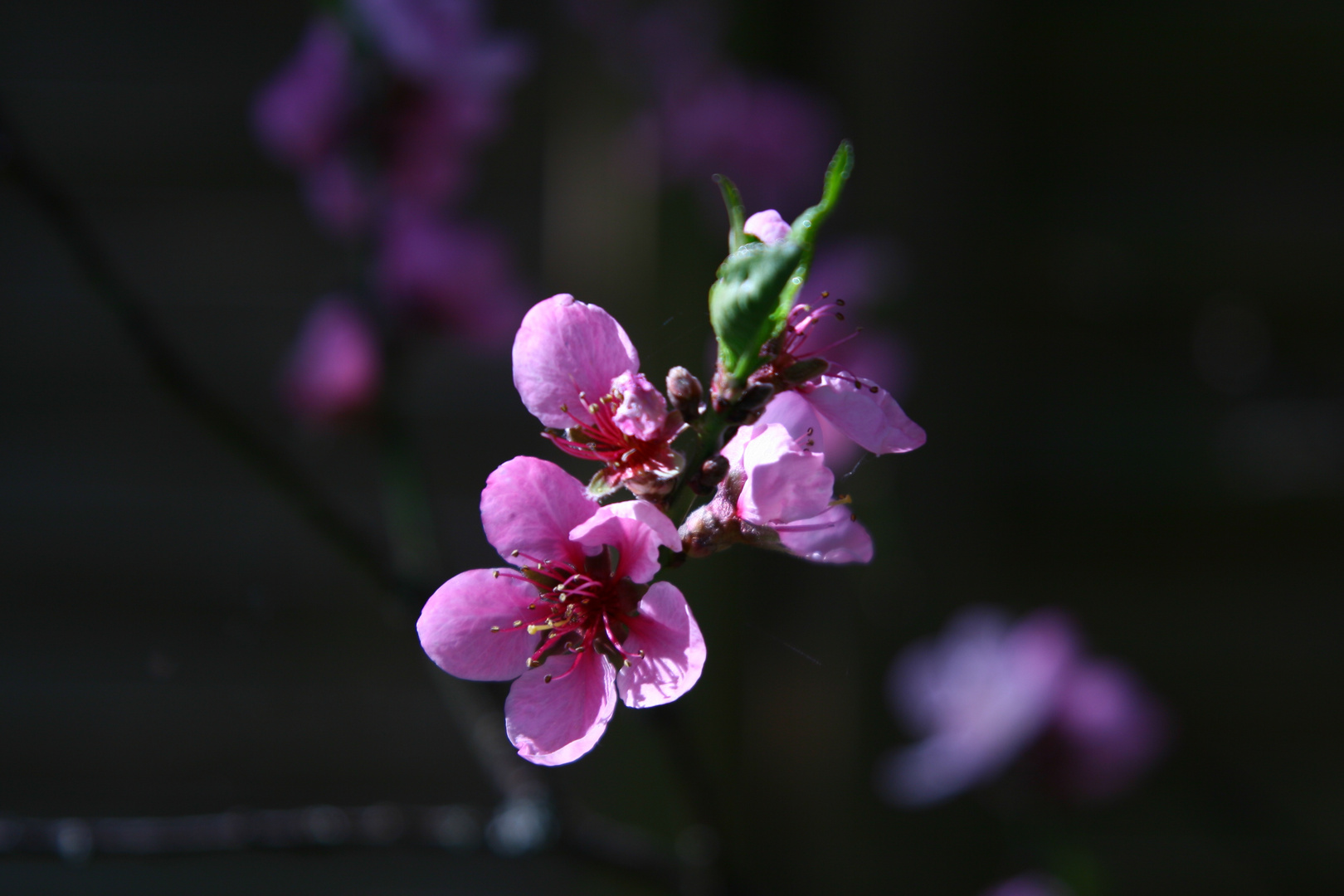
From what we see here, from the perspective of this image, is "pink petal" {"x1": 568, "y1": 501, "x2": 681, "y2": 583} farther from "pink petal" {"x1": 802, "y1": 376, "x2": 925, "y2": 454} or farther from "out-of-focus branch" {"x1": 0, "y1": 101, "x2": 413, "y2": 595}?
"out-of-focus branch" {"x1": 0, "y1": 101, "x2": 413, "y2": 595}

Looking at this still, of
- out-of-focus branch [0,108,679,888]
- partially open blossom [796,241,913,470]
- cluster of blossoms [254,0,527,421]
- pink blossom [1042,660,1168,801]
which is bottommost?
pink blossom [1042,660,1168,801]

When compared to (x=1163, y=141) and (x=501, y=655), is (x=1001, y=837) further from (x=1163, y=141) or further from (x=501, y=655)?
(x=501, y=655)

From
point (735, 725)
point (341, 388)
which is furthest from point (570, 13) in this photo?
point (735, 725)

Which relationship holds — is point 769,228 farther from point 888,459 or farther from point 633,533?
point 888,459

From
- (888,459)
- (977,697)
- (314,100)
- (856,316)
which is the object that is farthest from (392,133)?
(977,697)

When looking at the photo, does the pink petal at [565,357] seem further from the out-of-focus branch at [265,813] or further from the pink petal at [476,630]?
the out-of-focus branch at [265,813]

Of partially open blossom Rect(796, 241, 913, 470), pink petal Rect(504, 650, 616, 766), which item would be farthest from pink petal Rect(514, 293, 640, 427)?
partially open blossom Rect(796, 241, 913, 470)

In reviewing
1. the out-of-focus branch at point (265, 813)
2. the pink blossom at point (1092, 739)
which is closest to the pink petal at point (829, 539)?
the out-of-focus branch at point (265, 813)
